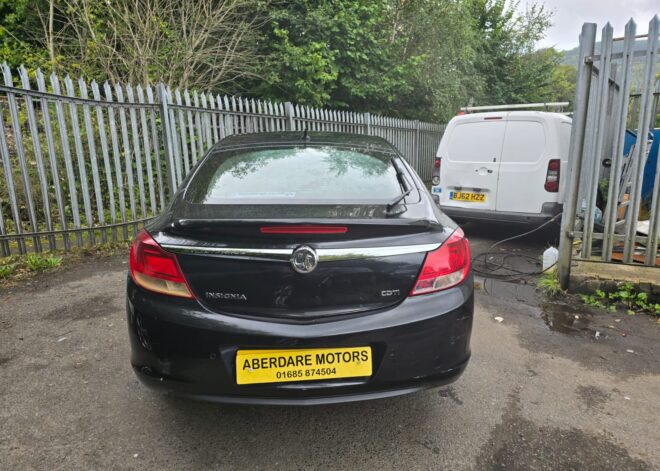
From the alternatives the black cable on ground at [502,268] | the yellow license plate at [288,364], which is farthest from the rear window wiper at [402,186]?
the black cable on ground at [502,268]

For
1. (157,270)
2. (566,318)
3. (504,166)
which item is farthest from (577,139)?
(157,270)

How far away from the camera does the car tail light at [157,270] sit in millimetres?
1848

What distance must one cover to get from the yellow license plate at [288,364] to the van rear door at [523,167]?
4743 mm

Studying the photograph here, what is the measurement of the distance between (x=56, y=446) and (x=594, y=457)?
100 inches

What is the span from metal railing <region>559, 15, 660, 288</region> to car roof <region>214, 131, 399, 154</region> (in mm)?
2089

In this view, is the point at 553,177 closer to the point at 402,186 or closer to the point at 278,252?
the point at 402,186

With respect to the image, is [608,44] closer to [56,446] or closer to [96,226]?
[56,446]

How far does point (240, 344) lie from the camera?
5.80 feet

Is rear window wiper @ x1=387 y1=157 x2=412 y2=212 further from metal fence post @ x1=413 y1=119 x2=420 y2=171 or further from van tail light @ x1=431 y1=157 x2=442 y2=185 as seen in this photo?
metal fence post @ x1=413 y1=119 x2=420 y2=171

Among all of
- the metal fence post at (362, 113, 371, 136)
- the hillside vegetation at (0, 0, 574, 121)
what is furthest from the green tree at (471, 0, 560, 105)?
the metal fence post at (362, 113, 371, 136)

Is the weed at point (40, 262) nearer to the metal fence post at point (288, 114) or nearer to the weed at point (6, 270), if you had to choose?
the weed at point (6, 270)

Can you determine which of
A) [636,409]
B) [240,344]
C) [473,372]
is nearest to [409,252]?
[240,344]

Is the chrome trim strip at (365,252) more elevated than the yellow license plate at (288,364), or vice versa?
the chrome trim strip at (365,252)

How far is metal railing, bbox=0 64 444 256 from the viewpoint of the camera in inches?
173
